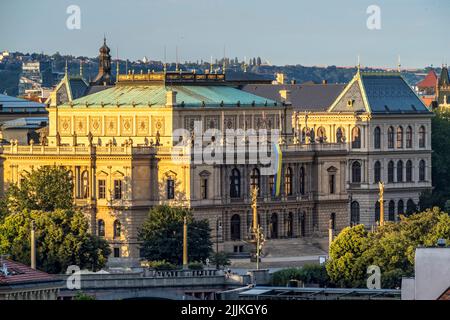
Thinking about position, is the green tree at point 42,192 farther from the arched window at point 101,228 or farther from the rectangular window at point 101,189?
the arched window at point 101,228

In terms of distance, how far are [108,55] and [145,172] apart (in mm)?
50952

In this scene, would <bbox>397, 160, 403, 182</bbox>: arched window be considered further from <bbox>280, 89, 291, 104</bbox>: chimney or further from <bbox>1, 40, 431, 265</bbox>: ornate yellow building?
<bbox>280, 89, 291, 104</bbox>: chimney

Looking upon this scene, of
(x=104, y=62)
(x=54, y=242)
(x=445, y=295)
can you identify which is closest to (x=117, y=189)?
(x=54, y=242)

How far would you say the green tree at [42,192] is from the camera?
12950 cm

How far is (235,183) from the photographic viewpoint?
5384 inches

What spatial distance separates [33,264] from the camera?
105 meters

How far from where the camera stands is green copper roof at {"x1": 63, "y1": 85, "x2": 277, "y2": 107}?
140500 millimetres

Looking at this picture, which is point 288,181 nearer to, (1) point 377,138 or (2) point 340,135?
(2) point 340,135

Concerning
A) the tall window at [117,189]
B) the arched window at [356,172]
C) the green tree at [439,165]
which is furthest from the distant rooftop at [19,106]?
the tall window at [117,189]

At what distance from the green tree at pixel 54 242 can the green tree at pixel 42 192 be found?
10.9m

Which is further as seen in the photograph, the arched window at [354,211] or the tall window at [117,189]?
the arched window at [354,211]

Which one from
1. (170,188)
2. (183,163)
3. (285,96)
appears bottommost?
(170,188)

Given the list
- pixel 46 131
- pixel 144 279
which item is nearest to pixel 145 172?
pixel 46 131

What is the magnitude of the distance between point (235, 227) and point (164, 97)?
31.6ft
